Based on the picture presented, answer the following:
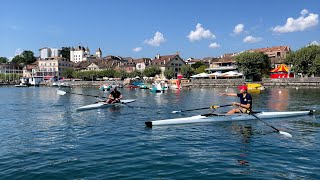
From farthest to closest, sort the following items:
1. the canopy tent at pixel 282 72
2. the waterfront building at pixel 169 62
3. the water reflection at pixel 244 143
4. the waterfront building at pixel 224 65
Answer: the waterfront building at pixel 169 62
the waterfront building at pixel 224 65
the canopy tent at pixel 282 72
the water reflection at pixel 244 143

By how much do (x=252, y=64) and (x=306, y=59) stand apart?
55.2 feet

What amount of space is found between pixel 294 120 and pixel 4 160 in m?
17.7

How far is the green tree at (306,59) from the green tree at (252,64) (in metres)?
11.2

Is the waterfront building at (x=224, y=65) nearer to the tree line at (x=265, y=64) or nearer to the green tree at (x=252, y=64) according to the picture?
the tree line at (x=265, y=64)

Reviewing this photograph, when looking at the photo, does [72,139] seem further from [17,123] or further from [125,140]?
[17,123]

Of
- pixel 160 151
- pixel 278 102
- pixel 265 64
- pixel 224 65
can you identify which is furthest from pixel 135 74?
pixel 160 151

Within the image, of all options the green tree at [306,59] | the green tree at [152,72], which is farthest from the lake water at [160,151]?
the green tree at [152,72]

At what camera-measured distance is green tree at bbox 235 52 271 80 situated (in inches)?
3713

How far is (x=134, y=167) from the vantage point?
10.9 metres

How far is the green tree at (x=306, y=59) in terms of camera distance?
3191 inches

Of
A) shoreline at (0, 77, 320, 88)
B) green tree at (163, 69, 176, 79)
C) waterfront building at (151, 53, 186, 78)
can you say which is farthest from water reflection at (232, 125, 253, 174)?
waterfront building at (151, 53, 186, 78)

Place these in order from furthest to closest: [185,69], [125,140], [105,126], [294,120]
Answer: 1. [185,69]
2. [294,120]
3. [105,126]
4. [125,140]

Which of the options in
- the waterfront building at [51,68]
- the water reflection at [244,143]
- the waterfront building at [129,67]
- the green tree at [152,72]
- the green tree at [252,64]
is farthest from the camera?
the waterfront building at [51,68]

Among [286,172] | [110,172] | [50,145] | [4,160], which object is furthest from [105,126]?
[286,172]
